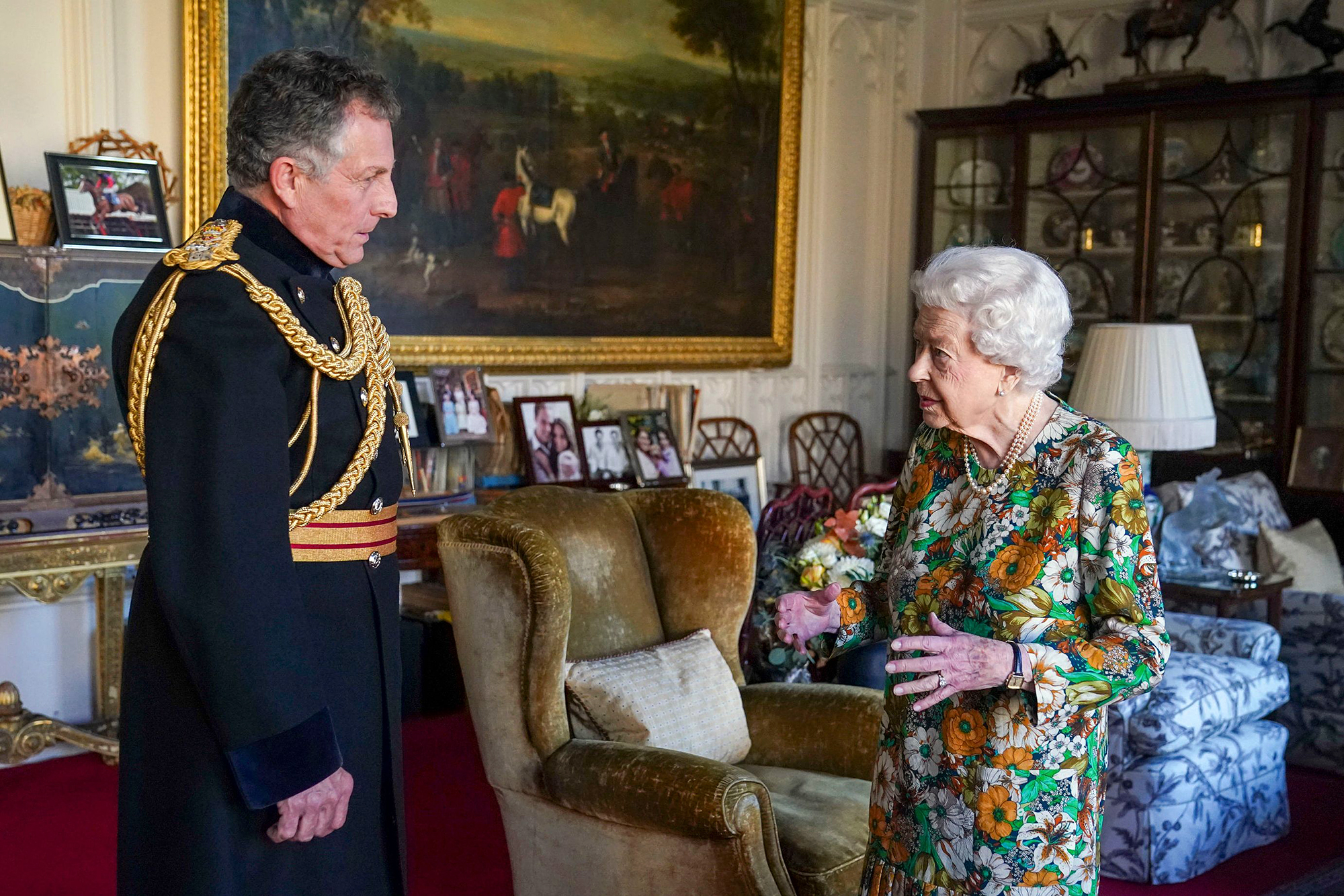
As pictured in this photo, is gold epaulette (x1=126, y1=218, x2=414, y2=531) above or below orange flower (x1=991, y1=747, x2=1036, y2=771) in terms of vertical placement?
above

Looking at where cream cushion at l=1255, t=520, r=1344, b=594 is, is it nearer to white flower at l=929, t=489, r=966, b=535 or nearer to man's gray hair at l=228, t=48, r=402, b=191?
white flower at l=929, t=489, r=966, b=535

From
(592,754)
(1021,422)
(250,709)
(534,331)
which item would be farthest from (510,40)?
(250,709)

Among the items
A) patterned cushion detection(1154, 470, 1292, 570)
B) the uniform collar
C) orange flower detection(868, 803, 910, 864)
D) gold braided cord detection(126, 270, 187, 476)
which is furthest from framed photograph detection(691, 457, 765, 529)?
gold braided cord detection(126, 270, 187, 476)

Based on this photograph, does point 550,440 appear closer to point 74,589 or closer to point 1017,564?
point 74,589

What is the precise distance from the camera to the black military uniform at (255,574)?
1.60 metres

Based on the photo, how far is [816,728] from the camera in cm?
308

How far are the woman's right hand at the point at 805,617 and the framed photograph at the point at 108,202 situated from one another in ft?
9.23

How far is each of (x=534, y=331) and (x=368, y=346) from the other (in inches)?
161

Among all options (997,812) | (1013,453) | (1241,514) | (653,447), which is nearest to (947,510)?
(1013,453)

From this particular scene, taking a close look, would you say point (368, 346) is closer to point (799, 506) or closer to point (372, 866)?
point (372, 866)

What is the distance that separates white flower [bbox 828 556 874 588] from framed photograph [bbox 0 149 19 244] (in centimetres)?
264

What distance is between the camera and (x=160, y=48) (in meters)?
4.75

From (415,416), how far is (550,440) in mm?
792

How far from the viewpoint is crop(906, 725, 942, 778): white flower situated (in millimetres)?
2008
